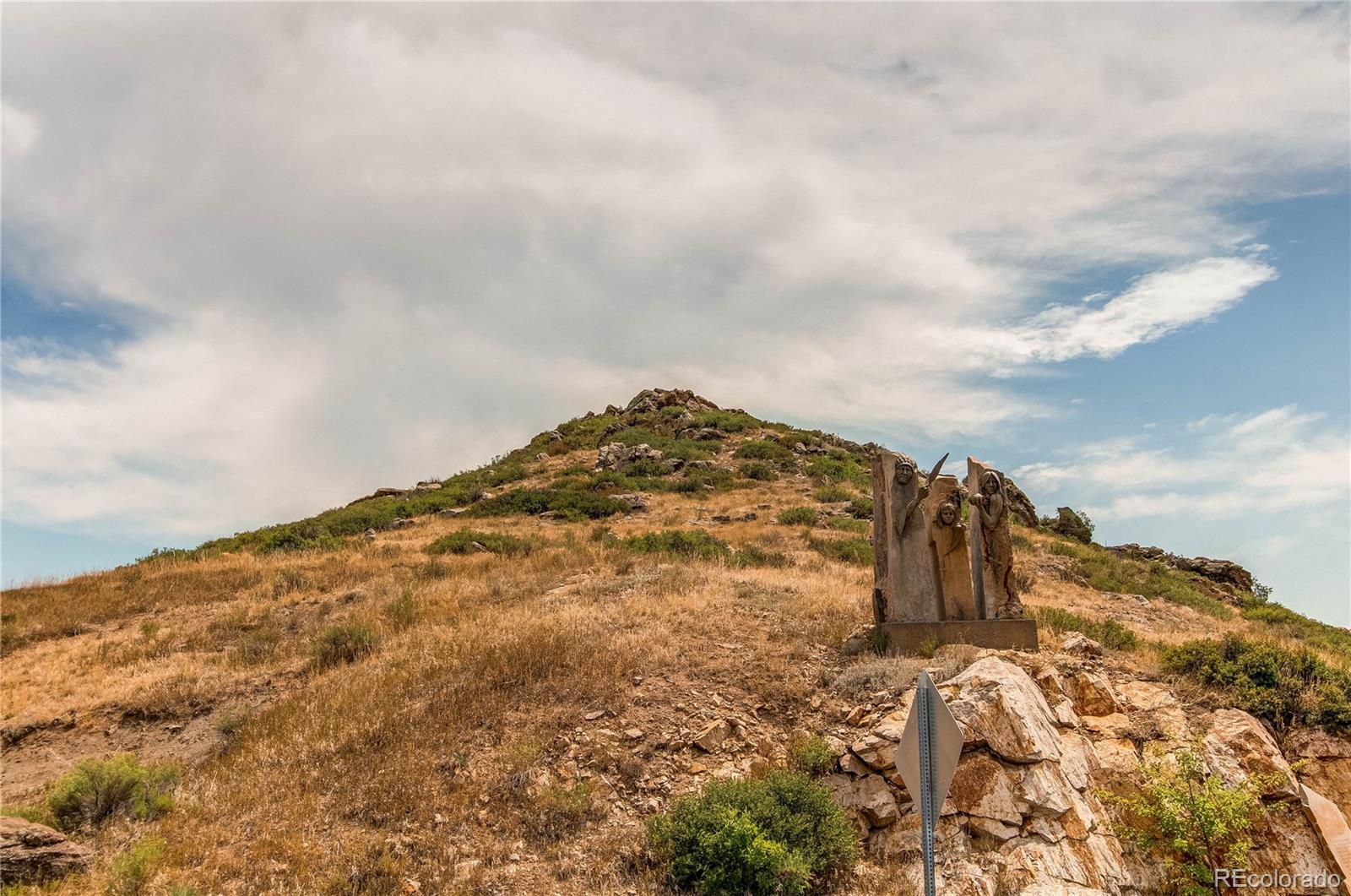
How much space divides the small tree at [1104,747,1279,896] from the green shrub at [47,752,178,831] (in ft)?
31.4

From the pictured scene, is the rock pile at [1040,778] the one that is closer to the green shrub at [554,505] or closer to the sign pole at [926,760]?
the sign pole at [926,760]

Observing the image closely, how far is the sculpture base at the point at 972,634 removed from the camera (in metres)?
10.5

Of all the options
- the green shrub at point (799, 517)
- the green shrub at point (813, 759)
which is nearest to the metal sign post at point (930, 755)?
the green shrub at point (813, 759)

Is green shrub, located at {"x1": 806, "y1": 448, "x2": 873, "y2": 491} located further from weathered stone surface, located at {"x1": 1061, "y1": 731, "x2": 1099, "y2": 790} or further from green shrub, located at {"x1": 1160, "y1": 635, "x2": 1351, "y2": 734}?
weathered stone surface, located at {"x1": 1061, "y1": 731, "x2": 1099, "y2": 790}

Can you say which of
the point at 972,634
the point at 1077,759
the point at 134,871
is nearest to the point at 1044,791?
the point at 1077,759

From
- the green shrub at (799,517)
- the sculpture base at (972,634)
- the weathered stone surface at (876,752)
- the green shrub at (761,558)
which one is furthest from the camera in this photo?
the green shrub at (799,517)

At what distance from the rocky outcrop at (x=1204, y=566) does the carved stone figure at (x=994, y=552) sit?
1796 centimetres

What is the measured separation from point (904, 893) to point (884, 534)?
566 centimetres

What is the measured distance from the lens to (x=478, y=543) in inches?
805

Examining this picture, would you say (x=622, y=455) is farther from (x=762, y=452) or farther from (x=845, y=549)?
(x=845, y=549)

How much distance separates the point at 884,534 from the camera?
11445mm

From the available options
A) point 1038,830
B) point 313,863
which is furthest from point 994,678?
point 313,863

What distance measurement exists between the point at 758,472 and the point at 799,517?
31.5ft

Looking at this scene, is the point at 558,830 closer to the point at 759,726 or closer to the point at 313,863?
the point at 313,863
